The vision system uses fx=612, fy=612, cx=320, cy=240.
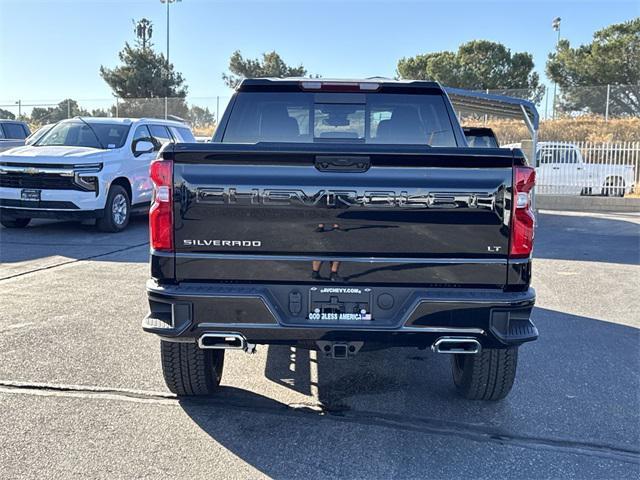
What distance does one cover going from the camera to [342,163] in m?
3.18

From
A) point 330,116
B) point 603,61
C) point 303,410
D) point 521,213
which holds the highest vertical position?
point 603,61

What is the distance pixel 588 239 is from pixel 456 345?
31.6 feet

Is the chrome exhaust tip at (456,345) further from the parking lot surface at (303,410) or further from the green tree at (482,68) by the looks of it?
the green tree at (482,68)

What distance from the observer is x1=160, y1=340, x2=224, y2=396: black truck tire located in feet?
12.4

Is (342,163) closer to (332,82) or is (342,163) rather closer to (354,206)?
(354,206)

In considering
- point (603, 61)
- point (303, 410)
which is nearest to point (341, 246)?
point (303, 410)

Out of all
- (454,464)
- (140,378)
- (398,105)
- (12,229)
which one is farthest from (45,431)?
(12,229)

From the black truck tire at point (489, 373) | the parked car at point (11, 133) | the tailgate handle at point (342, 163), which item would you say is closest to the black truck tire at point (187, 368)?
the tailgate handle at point (342, 163)

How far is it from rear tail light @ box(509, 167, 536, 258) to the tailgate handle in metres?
0.78

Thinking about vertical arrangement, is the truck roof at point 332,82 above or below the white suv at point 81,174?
above

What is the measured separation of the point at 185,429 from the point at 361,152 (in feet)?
6.33

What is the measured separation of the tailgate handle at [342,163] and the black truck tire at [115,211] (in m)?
8.36

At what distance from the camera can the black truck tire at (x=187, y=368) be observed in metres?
3.79

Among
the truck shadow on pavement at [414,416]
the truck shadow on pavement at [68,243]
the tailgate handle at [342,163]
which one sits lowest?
the truck shadow on pavement at [414,416]
